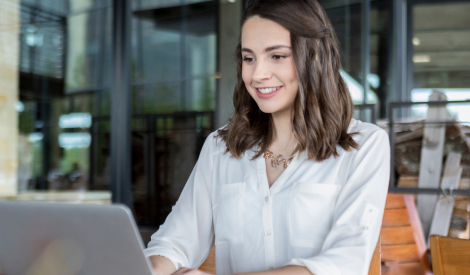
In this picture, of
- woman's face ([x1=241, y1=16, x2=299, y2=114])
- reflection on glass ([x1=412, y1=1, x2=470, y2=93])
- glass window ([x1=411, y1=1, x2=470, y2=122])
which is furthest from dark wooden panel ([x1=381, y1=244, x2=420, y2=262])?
reflection on glass ([x1=412, y1=1, x2=470, y2=93])

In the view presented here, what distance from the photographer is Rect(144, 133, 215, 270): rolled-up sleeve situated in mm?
1252

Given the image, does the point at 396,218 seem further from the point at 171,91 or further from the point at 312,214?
the point at 171,91

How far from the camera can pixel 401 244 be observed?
2252 millimetres

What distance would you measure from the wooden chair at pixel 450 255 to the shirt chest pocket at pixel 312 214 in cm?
24

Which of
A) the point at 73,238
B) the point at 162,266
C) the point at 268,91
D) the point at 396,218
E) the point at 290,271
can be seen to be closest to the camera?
the point at 73,238

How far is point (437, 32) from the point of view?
549cm

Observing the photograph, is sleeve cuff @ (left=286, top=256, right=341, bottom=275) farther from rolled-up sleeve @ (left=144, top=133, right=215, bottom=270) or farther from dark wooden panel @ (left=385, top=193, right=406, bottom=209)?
dark wooden panel @ (left=385, top=193, right=406, bottom=209)

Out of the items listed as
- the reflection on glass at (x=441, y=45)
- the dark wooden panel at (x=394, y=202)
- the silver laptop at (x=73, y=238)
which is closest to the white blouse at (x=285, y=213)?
the silver laptop at (x=73, y=238)

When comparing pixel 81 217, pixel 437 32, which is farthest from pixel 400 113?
pixel 81 217

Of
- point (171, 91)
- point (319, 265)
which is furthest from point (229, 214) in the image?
point (171, 91)

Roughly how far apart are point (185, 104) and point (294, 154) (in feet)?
13.3

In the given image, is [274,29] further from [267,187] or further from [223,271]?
[223,271]

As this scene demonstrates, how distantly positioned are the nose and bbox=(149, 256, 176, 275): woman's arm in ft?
1.68

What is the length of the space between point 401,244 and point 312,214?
4.20 ft
